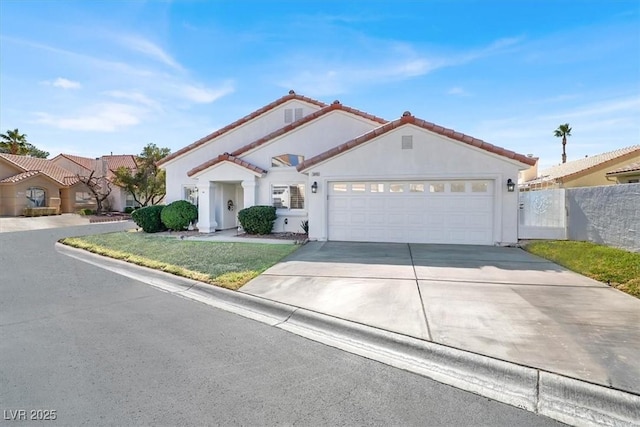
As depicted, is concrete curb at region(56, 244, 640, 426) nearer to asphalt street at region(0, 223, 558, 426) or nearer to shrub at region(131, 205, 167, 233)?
asphalt street at region(0, 223, 558, 426)

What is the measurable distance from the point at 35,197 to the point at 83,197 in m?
4.32

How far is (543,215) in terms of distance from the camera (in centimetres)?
1384

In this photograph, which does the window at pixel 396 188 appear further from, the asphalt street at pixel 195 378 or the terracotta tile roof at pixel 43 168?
the terracotta tile roof at pixel 43 168

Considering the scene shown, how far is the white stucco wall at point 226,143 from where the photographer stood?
18453 mm

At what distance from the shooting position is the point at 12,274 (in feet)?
28.4

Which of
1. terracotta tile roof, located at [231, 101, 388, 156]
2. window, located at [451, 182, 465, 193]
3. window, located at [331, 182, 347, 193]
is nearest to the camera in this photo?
window, located at [451, 182, 465, 193]

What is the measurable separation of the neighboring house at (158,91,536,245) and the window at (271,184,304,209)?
49 mm

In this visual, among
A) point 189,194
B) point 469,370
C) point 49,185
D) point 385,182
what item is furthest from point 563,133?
point 49,185

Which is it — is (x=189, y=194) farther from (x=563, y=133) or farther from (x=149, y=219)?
(x=563, y=133)

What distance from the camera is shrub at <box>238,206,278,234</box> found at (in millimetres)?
15152

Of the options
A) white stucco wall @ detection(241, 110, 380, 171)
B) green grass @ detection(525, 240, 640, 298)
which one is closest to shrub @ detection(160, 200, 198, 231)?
white stucco wall @ detection(241, 110, 380, 171)

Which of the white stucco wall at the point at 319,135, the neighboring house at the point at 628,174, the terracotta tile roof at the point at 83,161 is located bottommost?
the neighboring house at the point at 628,174

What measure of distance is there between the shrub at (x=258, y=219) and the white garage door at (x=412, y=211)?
3292mm

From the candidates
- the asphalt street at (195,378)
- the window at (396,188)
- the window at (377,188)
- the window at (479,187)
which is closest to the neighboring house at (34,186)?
the asphalt street at (195,378)
